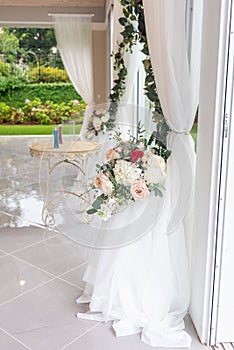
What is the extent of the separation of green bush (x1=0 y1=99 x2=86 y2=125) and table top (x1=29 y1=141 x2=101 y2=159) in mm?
7434

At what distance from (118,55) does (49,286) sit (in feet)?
7.83

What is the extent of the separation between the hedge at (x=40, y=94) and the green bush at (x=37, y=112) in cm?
20

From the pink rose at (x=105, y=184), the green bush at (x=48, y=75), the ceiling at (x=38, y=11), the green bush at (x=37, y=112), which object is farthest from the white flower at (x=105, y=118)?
the green bush at (x=48, y=75)

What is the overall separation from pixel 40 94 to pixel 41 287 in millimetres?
9826

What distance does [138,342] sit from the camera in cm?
193

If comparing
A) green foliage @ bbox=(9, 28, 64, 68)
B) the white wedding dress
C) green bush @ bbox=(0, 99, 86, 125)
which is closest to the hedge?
green bush @ bbox=(0, 99, 86, 125)

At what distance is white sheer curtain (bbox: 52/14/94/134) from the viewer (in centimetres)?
783

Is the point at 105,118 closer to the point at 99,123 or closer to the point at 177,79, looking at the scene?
the point at 99,123

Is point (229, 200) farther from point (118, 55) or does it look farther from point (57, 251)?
point (118, 55)

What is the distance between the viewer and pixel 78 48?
802 cm

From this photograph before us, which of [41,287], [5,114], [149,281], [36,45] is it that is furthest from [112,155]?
[36,45]

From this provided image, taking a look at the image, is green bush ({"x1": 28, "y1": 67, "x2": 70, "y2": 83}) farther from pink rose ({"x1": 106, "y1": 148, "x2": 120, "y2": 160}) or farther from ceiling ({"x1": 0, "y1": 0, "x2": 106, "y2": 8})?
pink rose ({"x1": 106, "y1": 148, "x2": 120, "y2": 160})

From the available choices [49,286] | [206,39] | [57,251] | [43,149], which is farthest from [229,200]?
[43,149]

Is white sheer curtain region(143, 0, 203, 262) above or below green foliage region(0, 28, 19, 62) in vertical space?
below
